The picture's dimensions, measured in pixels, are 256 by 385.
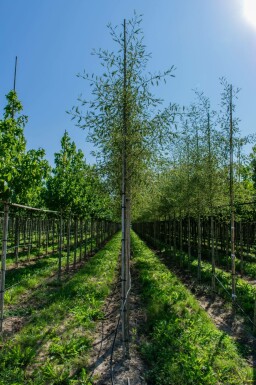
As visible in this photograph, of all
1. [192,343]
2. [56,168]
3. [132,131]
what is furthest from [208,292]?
[56,168]

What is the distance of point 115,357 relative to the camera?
209 inches

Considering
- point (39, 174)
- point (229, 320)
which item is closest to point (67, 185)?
point (39, 174)

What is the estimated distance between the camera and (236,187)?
9.62 meters

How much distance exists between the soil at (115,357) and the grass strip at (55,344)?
0.20 metres

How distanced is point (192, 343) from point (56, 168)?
A: 49.8ft

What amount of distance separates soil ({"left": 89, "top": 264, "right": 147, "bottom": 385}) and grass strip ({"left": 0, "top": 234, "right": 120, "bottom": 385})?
196 mm

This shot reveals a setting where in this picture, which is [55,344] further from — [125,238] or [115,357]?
[125,238]

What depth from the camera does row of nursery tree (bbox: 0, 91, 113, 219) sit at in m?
8.21

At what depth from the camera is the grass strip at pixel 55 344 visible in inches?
177

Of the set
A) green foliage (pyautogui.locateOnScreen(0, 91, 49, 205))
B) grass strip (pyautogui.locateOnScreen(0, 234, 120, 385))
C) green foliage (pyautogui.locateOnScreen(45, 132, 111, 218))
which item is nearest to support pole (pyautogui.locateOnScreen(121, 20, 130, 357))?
grass strip (pyautogui.locateOnScreen(0, 234, 120, 385))

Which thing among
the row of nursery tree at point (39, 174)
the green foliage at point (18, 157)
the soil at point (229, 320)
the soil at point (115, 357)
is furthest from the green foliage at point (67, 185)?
the soil at point (115, 357)

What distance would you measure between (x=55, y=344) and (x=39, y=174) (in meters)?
6.67

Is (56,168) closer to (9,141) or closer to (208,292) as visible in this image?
(9,141)

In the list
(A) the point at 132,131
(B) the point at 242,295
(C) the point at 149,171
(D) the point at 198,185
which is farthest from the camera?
(D) the point at 198,185
